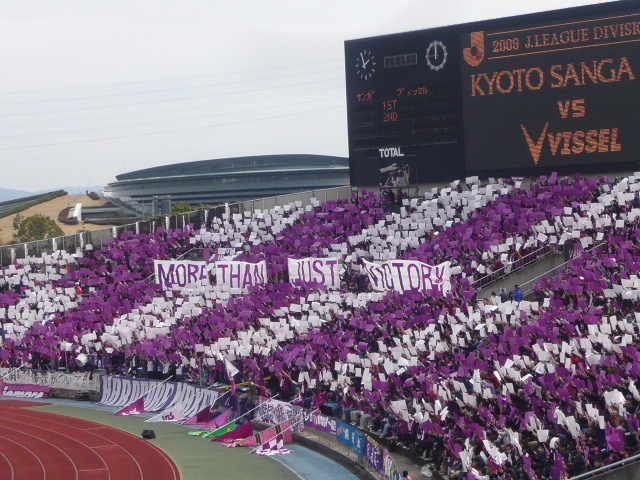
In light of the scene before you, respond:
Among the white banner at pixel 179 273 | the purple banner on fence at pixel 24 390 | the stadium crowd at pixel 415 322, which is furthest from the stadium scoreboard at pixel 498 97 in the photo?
the purple banner on fence at pixel 24 390

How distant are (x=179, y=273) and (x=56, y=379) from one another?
6937 mm

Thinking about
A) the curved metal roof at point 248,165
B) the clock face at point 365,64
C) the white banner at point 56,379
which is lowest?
the white banner at point 56,379

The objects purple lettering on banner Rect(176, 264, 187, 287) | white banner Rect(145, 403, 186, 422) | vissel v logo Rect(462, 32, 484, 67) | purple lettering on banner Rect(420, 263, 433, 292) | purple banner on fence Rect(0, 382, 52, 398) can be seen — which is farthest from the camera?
purple lettering on banner Rect(176, 264, 187, 287)

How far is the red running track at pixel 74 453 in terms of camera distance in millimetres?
25688

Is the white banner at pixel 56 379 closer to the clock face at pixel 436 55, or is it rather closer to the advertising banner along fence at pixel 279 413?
the advertising banner along fence at pixel 279 413

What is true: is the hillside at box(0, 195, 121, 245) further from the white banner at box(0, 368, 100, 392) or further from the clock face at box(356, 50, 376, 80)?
the clock face at box(356, 50, 376, 80)

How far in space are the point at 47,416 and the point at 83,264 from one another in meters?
14.6

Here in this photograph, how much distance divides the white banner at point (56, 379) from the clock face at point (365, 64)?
15807 millimetres

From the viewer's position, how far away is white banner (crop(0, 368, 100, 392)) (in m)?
37.3

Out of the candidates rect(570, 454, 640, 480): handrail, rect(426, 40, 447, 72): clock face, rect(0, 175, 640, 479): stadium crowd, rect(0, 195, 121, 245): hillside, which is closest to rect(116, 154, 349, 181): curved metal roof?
rect(0, 195, 121, 245): hillside

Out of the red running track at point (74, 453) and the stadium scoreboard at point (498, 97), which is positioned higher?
the stadium scoreboard at point (498, 97)

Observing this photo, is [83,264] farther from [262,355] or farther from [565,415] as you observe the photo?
[565,415]

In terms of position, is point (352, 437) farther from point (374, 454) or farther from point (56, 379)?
point (56, 379)

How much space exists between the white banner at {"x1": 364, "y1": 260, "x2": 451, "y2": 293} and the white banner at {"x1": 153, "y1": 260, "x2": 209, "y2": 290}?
9.25 meters
